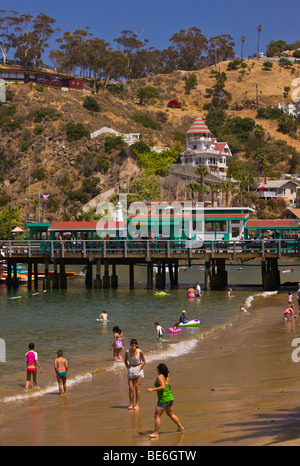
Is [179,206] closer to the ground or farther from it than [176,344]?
farther from it

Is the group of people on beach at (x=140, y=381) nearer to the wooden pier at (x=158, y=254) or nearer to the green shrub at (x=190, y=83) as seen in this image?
the wooden pier at (x=158, y=254)

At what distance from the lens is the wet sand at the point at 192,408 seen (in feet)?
43.0

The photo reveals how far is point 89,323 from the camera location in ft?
111

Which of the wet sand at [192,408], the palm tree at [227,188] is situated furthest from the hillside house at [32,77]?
the wet sand at [192,408]

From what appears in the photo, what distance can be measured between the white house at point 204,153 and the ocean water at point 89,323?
66072mm

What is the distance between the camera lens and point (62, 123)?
121312 mm

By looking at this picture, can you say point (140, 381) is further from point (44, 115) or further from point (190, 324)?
point (44, 115)

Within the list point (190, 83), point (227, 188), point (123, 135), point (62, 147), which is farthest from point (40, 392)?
point (190, 83)

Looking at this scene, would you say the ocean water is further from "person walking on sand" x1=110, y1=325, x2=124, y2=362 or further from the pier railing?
the pier railing

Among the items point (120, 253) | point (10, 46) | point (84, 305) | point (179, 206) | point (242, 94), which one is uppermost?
point (10, 46)

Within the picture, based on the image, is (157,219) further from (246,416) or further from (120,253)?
(246,416)

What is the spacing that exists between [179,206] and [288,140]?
10062 centimetres
